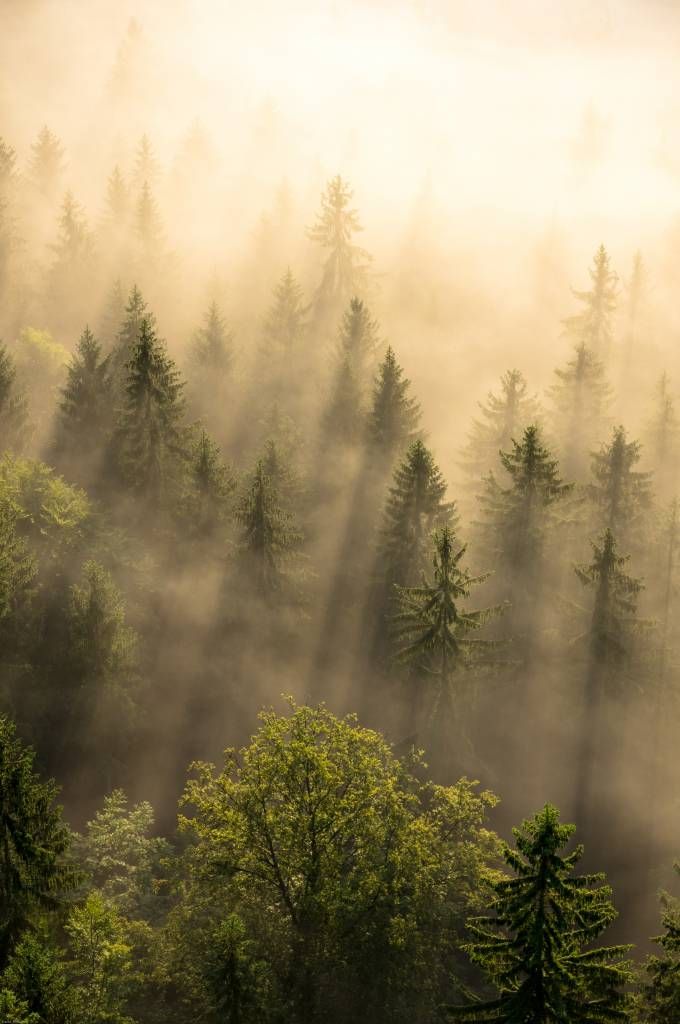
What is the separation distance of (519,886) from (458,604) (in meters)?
29.5

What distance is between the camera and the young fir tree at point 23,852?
20797mm

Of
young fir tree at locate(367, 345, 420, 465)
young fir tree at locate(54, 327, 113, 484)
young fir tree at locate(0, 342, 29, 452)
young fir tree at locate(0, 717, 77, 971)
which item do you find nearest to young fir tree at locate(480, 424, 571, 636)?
young fir tree at locate(367, 345, 420, 465)

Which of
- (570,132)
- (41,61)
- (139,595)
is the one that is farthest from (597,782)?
(41,61)

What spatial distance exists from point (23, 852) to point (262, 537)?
76.9ft

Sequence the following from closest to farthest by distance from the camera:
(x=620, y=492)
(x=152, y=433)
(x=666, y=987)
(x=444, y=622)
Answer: (x=666, y=987)
(x=444, y=622)
(x=152, y=433)
(x=620, y=492)

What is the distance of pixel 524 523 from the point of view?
139 feet

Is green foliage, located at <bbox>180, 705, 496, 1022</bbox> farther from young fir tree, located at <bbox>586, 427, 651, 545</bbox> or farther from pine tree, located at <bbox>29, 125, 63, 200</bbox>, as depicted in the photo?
pine tree, located at <bbox>29, 125, 63, 200</bbox>

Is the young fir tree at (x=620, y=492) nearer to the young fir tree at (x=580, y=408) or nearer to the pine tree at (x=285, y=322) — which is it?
the young fir tree at (x=580, y=408)

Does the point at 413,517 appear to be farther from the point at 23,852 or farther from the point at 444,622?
the point at 23,852

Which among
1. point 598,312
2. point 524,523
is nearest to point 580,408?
point 598,312

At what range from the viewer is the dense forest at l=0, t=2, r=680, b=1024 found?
22000 mm

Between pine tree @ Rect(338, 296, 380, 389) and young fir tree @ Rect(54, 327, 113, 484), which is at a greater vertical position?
pine tree @ Rect(338, 296, 380, 389)

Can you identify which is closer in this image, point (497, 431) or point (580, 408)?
point (497, 431)

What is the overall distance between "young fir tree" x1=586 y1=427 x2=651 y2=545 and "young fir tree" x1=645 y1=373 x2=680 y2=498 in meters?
11.5
